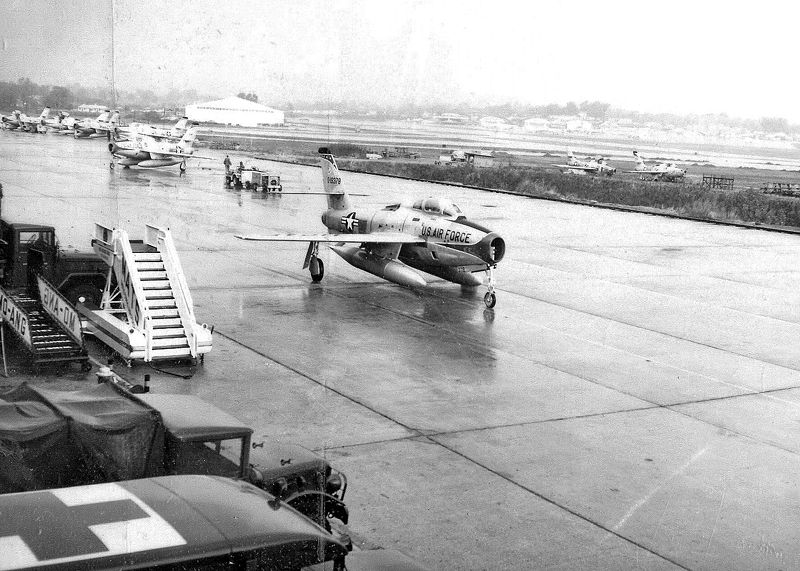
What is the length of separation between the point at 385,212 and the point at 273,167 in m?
42.4

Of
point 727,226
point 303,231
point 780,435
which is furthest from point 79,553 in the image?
point 727,226

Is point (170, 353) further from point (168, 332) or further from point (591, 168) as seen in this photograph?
point (591, 168)

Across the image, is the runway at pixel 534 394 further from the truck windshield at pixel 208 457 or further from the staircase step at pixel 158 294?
the truck windshield at pixel 208 457

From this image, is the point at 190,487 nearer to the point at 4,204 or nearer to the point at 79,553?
the point at 79,553

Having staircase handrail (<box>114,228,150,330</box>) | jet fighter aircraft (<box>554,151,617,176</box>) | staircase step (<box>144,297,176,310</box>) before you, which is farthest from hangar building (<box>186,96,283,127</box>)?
staircase step (<box>144,297,176,310</box>)

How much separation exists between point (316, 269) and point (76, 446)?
16.4 m

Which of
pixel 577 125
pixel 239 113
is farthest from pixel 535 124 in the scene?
pixel 239 113

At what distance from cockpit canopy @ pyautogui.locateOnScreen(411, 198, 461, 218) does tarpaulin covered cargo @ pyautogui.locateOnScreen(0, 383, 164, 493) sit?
645 inches

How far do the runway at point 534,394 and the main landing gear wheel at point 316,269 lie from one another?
51 cm

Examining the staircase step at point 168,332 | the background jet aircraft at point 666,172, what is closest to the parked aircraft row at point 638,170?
the background jet aircraft at point 666,172

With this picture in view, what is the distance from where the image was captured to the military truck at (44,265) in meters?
18.5

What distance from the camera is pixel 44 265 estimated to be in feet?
60.6

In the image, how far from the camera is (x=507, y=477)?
38.7 feet

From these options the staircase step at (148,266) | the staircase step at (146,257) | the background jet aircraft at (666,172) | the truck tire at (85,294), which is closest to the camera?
the staircase step at (148,266)
